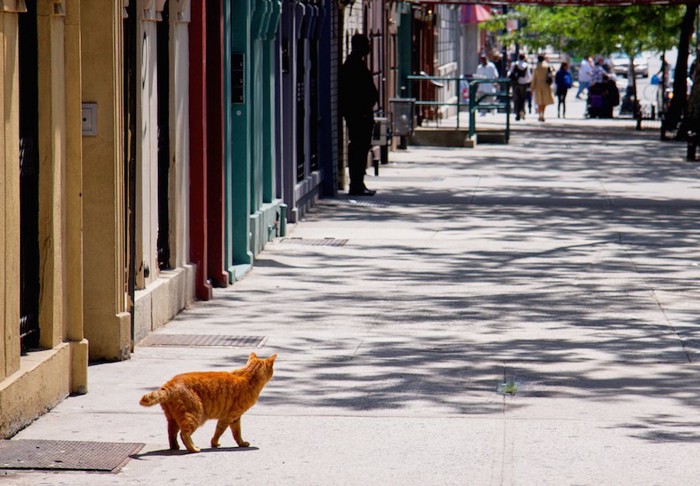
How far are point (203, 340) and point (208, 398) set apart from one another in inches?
136

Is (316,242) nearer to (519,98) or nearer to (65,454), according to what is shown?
(65,454)

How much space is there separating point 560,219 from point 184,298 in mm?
7744

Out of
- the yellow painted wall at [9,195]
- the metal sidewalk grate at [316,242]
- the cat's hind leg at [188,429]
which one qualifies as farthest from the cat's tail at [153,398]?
the metal sidewalk grate at [316,242]

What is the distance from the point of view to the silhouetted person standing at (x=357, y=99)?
20.4 m

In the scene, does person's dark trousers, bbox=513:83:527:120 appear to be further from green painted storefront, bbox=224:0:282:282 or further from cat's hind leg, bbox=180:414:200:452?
cat's hind leg, bbox=180:414:200:452

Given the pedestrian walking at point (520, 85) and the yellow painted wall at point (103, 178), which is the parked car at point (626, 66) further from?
the yellow painted wall at point (103, 178)

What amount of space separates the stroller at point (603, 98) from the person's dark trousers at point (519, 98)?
6.34ft

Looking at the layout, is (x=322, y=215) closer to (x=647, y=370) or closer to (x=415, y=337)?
(x=415, y=337)

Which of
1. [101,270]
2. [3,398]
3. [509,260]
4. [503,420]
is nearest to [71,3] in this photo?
[101,270]

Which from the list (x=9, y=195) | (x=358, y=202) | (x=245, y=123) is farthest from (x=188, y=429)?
(x=358, y=202)

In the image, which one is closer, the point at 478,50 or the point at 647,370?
the point at 647,370

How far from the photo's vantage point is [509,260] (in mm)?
14766

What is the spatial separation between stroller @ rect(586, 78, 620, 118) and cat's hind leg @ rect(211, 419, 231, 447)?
37372 mm

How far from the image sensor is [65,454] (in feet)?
23.0
